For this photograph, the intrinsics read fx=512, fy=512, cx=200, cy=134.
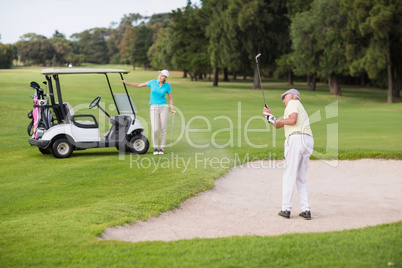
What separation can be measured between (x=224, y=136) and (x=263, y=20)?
37217 mm

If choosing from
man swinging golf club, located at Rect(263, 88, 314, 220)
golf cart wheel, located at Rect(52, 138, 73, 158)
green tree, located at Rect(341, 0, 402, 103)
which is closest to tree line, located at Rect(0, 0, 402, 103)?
green tree, located at Rect(341, 0, 402, 103)

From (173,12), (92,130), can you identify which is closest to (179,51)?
(173,12)

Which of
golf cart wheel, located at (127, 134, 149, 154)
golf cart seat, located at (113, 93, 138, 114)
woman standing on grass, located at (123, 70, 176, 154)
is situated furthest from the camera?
golf cart wheel, located at (127, 134, 149, 154)

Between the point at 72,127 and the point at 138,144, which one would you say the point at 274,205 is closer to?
the point at 138,144

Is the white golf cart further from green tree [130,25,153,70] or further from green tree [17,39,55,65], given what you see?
green tree [130,25,153,70]

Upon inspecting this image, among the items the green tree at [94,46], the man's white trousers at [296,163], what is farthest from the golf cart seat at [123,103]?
the green tree at [94,46]

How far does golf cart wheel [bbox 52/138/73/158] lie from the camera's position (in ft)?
44.4

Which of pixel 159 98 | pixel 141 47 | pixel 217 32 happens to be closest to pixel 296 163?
pixel 159 98

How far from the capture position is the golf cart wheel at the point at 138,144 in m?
14.0

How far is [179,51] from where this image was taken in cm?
6625

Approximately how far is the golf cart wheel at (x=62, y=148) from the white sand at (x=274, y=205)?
14.8ft

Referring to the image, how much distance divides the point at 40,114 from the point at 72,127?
3.11 ft

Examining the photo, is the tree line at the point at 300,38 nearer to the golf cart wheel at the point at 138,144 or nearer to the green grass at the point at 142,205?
the green grass at the point at 142,205

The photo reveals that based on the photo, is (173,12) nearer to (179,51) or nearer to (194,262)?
(179,51)
